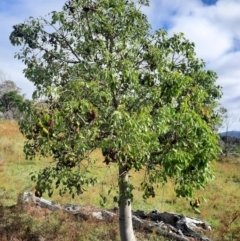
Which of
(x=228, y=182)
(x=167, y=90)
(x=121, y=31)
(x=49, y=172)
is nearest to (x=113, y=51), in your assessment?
(x=121, y=31)

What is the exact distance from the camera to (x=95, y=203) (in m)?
18.8

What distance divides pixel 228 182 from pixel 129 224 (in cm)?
1911

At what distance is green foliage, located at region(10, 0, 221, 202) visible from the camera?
6.54m

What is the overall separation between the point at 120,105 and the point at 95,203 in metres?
13.3

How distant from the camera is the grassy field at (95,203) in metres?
13.3

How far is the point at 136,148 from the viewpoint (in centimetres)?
665

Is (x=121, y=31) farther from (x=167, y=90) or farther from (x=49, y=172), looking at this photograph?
(x=49, y=172)

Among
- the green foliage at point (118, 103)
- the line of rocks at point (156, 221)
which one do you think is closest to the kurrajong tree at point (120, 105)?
the green foliage at point (118, 103)

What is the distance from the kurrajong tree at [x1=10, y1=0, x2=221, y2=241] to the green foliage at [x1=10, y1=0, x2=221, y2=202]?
0.9 inches

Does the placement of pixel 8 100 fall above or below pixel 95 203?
above

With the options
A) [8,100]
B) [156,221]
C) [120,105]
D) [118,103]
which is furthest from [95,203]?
[8,100]

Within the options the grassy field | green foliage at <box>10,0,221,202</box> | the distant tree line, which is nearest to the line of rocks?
the grassy field

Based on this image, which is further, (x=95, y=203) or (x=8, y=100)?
(x=8, y=100)

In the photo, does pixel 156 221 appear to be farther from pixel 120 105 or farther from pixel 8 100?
pixel 8 100
